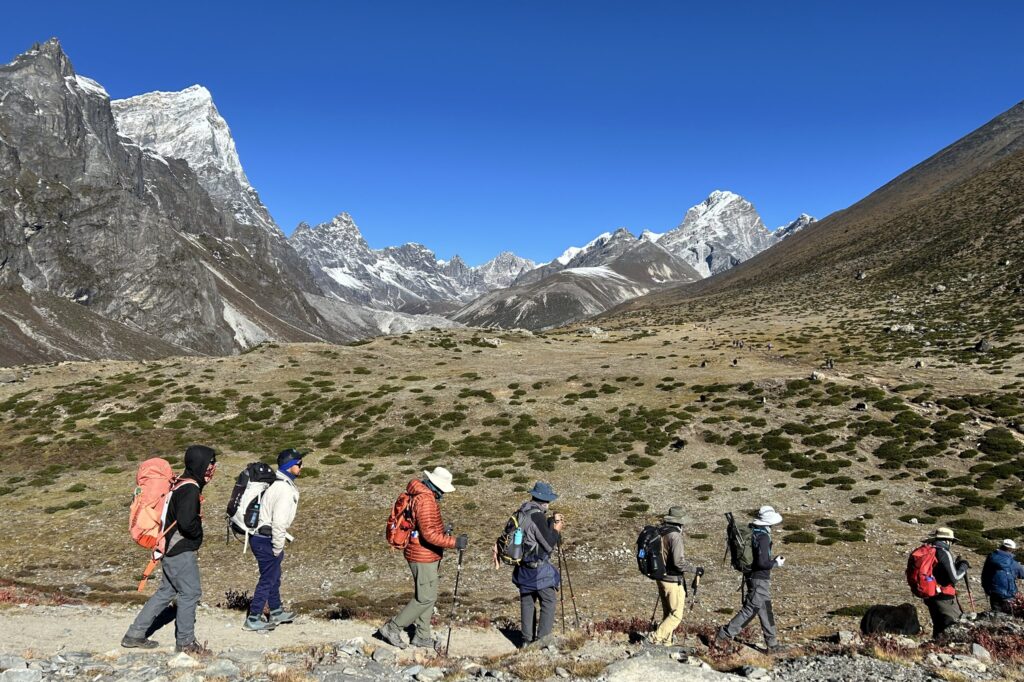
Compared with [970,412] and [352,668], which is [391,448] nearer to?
[352,668]

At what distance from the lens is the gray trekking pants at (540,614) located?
13.6m

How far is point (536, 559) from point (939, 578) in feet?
29.8

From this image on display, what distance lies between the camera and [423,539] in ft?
42.2

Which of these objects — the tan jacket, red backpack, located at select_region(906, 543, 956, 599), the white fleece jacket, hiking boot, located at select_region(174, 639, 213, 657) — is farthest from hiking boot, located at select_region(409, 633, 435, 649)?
red backpack, located at select_region(906, 543, 956, 599)

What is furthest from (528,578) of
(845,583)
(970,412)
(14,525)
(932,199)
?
(932,199)

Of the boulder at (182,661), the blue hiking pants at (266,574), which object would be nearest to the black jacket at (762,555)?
the blue hiking pants at (266,574)

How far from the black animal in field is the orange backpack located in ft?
52.4

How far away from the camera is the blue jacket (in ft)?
46.5

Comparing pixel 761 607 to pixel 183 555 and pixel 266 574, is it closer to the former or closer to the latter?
pixel 266 574

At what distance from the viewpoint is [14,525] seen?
26.1 meters

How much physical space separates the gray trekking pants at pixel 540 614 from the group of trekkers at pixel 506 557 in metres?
0.02

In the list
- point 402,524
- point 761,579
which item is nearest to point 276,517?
point 402,524

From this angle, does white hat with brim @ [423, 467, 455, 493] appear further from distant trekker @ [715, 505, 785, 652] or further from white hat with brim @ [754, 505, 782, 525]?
white hat with brim @ [754, 505, 782, 525]

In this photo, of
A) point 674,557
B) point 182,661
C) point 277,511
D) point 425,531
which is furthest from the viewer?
point 674,557
